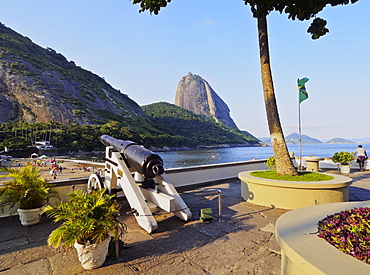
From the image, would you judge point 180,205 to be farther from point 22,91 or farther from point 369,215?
point 22,91

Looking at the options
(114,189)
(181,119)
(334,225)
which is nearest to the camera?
(334,225)

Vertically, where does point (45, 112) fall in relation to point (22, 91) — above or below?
below

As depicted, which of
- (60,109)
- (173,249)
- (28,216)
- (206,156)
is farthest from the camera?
(60,109)

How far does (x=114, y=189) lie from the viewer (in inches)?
214

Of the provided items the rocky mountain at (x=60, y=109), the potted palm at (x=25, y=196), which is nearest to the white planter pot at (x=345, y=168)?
the potted palm at (x=25, y=196)

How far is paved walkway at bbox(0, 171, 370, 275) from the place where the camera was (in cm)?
277

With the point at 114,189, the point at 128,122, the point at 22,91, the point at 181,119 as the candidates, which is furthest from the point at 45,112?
the point at 114,189

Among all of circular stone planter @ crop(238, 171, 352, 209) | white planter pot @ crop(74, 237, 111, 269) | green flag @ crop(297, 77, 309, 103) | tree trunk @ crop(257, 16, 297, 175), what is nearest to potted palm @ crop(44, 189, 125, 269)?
white planter pot @ crop(74, 237, 111, 269)

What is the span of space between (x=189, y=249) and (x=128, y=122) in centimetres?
11432

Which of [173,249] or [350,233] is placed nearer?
[350,233]

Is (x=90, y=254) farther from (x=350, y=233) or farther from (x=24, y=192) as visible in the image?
(x=350, y=233)

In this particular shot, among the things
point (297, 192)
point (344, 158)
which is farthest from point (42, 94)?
point (297, 192)

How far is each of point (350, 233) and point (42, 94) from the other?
4372 inches

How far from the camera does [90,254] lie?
2719mm
